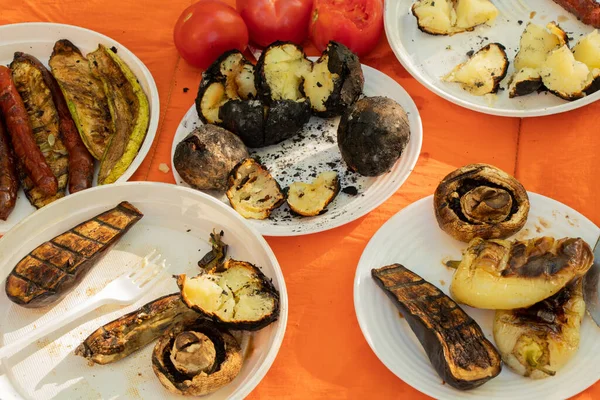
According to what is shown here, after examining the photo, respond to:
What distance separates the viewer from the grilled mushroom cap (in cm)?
160

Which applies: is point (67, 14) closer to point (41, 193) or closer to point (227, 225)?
point (41, 193)

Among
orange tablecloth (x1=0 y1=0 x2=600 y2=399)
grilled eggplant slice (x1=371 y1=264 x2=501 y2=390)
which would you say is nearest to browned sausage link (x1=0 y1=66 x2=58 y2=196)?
orange tablecloth (x1=0 y1=0 x2=600 y2=399)

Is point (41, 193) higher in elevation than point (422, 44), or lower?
lower

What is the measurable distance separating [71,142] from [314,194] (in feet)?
2.96

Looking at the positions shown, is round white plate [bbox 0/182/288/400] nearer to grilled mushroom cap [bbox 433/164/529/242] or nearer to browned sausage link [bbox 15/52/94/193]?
browned sausage link [bbox 15/52/94/193]

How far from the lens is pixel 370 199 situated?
72.2 inches

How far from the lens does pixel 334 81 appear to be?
1968 millimetres

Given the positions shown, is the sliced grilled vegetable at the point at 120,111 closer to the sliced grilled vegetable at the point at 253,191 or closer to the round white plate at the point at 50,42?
the round white plate at the point at 50,42

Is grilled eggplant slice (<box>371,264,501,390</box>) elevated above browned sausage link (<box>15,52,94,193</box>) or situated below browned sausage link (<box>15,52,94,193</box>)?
below

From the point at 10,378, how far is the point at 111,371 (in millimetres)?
267

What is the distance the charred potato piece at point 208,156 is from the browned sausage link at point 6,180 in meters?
0.57

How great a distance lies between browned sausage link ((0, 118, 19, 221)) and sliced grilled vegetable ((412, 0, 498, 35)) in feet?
5.08

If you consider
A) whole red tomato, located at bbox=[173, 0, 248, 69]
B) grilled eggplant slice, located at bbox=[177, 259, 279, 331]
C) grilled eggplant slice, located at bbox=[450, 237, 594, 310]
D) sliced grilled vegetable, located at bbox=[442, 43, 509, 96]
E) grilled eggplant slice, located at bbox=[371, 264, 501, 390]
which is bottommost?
grilled eggplant slice, located at bbox=[371, 264, 501, 390]

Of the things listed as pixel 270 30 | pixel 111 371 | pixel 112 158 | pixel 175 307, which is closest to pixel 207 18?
pixel 270 30
